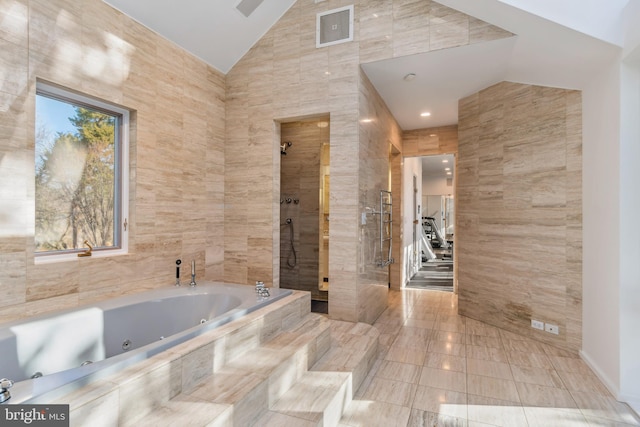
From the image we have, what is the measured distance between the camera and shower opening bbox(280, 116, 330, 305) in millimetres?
4488

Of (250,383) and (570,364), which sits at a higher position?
(250,383)

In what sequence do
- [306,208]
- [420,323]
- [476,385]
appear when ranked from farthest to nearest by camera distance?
[306,208] → [420,323] → [476,385]

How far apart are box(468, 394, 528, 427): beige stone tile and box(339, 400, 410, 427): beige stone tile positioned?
16.5 inches

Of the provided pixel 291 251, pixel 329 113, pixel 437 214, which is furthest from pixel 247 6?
pixel 437 214

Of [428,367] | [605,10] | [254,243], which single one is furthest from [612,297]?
[254,243]

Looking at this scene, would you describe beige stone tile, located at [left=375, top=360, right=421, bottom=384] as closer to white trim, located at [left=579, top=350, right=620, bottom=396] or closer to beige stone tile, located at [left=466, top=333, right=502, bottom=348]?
beige stone tile, located at [left=466, top=333, right=502, bottom=348]

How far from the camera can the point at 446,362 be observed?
2668 mm

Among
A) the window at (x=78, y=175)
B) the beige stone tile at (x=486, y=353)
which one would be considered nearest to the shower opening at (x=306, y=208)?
the beige stone tile at (x=486, y=353)

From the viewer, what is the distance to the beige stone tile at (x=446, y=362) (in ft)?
8.45

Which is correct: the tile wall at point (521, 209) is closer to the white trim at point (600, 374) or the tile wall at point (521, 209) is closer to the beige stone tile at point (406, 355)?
the white trim at point (600, 374)

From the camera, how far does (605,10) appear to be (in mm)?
2178

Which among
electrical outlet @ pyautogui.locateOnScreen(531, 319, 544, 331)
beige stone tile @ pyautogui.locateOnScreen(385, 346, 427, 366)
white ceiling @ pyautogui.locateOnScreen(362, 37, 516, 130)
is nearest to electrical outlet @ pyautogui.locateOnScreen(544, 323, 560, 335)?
electrical outlet @ pyautogui.locateOnScreen(531, 319, 544, 331)

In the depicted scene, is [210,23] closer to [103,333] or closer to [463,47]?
[463,47]

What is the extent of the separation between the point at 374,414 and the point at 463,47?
9.67 ft
